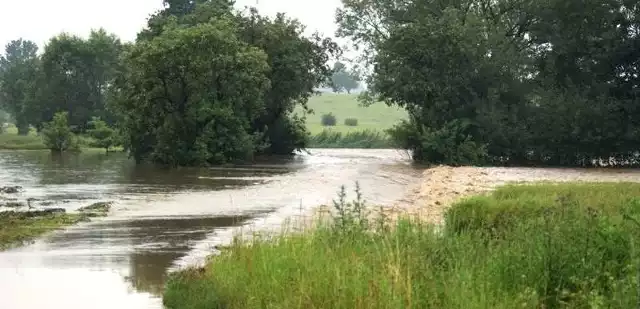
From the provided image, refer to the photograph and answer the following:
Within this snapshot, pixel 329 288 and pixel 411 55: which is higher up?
pixel 411 55

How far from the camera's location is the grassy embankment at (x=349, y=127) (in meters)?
98.6

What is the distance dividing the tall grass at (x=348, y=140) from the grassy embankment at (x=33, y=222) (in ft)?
243

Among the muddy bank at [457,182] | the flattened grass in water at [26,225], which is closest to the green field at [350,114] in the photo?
the muddy bank at [457,182]

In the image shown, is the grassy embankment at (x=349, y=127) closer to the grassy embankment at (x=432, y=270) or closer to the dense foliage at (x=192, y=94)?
the dense foliage at (x=192, y=94)

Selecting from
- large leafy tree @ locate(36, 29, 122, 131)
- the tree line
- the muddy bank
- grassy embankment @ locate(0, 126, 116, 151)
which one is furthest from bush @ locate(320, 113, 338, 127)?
the muddy bank

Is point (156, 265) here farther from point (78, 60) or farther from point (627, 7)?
point (78, 60)

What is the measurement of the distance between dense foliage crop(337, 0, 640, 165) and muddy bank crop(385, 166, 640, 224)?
3.74 meters

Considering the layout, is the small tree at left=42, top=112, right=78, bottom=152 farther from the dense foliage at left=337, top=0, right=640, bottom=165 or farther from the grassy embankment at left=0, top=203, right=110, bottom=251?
the grassy embankment at left=0, top=203, right=110, bottom=251

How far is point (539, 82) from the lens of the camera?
50406 millimetres

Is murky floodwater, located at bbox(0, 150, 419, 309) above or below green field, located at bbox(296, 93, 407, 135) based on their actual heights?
below

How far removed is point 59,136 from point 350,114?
69.7m

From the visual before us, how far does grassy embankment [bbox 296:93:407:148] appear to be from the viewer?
323 ft

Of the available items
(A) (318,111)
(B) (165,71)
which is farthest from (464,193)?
(A) (318,111)

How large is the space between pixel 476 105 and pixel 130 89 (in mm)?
22691
